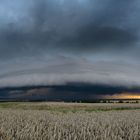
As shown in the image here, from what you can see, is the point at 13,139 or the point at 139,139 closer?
the point at 13,139

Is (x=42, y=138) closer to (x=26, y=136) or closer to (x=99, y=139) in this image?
(x=26, y=136)

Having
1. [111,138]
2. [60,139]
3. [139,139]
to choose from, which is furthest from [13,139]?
[139,139]

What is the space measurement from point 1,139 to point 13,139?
57 centimetres

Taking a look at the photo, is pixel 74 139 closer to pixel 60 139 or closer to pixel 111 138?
pixel 60 139

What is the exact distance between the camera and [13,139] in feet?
32.4

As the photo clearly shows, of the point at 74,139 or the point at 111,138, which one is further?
the point at 111,138

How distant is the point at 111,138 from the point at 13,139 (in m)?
3.34

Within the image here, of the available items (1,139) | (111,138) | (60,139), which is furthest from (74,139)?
(1,139)

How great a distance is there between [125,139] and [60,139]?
2342 mm

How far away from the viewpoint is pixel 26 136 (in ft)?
34.8

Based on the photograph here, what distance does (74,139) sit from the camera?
10094mm

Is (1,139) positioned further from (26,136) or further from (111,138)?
(111,138)

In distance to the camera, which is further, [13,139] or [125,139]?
[125,139]

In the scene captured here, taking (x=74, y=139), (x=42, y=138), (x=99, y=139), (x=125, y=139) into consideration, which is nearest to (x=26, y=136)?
(x=42, y=138)
